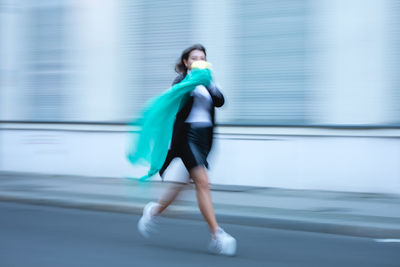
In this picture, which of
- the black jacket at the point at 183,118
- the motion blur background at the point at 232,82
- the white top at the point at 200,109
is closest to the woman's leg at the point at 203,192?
the black jacket at the point at 183,118

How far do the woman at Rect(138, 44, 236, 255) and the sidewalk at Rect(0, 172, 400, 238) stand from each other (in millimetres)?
318

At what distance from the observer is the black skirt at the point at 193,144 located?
4875mm

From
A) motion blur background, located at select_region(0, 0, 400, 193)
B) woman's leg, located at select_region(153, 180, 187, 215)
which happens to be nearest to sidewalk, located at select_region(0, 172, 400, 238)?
woman's leg, located at select_region(153, 180, 187, 215)

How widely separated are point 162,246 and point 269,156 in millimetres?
3938

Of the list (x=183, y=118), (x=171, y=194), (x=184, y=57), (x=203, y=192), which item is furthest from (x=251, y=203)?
(x=184, y=57)

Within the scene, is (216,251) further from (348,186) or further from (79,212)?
(348,186)

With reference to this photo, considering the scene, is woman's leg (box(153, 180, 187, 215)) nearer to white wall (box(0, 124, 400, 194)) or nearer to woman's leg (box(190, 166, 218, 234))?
woman's leg (box(190, 166, 218, 234))

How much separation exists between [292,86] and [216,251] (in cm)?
442

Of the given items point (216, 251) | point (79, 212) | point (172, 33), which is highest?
point (172, 33)

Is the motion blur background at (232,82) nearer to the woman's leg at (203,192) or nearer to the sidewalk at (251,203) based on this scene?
the sidewalk at (251,203)

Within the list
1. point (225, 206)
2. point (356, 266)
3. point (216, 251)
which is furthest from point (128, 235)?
point (356, 266)

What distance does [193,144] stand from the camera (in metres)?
4.89

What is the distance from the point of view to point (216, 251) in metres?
5.02

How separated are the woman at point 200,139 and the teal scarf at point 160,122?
7cm
